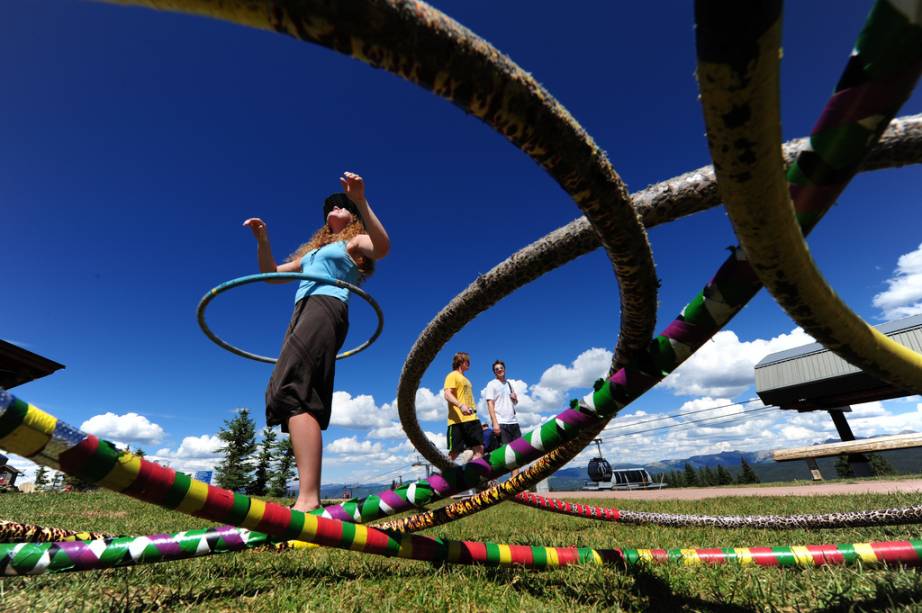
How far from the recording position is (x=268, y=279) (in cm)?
300

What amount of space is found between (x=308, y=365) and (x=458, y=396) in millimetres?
4800

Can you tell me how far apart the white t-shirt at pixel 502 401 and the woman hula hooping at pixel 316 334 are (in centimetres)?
515

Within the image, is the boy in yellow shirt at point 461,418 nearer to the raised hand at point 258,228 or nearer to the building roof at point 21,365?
the raised hand at point 258,228

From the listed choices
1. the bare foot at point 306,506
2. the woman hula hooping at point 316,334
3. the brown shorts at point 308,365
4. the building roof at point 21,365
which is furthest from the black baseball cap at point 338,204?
the building roof at point 21,365

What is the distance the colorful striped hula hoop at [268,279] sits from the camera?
2.84 meters

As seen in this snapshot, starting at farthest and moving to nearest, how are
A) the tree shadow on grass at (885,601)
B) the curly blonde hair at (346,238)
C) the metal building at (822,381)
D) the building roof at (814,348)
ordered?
the building roof at (814,348) < the metal building at (822,381) < the curly blonde hair at (346,238) < the tree shadow on grass at (885,601)

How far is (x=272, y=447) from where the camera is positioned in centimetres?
5528

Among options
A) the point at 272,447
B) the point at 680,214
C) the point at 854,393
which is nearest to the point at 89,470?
the point at 680,214

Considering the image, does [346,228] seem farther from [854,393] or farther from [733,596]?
[854,393]

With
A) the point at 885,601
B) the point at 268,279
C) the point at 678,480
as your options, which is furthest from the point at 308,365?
the point at 678,480

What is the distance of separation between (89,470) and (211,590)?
125 cm

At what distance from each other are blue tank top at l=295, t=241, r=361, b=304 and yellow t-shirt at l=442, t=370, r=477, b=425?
168 inches

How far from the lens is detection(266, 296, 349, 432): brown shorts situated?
2.58 meters

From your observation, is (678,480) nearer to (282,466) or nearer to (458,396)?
(282,466)
